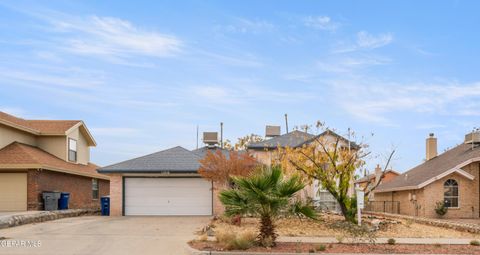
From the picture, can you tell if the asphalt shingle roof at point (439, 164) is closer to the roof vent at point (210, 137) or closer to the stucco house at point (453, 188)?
the stucco house at point (453, 188)

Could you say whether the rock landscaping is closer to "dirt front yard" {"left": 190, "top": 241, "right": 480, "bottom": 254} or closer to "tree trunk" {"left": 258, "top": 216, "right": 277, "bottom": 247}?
"dirt front yard" {"left": 190, "top": 241, "right": 480, "bottom": 254}

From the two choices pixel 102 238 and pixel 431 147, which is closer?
pixel 102 238

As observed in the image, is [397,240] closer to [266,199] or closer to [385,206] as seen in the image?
[266,199]

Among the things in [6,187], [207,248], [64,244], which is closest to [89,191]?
[6,187]

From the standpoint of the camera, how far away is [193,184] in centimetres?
2984

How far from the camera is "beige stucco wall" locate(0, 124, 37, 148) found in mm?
28953

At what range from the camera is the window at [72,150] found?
3441 centimetres

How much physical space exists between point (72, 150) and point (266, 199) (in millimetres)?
23901

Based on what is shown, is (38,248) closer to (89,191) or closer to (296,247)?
(296,247)

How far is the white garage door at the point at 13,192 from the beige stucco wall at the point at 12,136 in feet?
8.15

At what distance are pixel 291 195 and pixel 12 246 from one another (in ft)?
27.4

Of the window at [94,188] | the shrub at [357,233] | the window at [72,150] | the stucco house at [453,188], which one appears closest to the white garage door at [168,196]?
the window at [72,150]

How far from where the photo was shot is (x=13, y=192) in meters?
27.2

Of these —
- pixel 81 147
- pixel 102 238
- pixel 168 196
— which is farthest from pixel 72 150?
pixel 102 238
